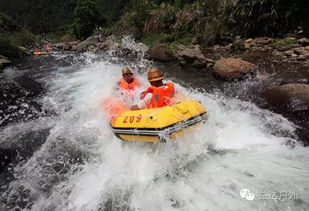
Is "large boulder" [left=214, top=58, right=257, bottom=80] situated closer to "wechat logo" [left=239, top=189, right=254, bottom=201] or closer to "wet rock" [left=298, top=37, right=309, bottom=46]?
"wet rock" [left=298, top=37, right=309, bottom=46]

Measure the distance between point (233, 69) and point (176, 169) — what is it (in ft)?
15.9

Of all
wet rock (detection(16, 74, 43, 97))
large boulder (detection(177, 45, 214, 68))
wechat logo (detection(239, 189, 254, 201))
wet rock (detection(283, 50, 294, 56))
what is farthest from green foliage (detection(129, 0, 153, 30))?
wechat logo (detection(239, 189, 254, 201))

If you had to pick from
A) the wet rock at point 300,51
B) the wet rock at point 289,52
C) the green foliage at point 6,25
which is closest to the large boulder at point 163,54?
the wet rock at point 289,52

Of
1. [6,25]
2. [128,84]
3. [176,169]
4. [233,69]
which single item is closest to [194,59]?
[233,69]

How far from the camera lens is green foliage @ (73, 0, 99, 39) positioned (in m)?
36.7

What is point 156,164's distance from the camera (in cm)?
484

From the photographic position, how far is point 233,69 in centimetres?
855

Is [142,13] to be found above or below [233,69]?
above

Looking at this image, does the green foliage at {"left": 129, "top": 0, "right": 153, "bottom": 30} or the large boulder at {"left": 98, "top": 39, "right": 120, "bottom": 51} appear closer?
the green foliage at {"left": 129, "top": 0, "right": 153, "bottom": 30}

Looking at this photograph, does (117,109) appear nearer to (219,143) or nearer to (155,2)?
(219,143)

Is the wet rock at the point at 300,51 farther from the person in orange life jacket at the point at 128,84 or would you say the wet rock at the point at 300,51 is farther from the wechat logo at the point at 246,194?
the wechat logo at the point at 246,194

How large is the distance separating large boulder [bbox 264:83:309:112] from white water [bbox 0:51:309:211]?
40 cm

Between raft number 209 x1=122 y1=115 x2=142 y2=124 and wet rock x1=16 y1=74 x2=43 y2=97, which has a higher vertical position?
raft number 209 x1=122 y1=115 x2=142 y2=124

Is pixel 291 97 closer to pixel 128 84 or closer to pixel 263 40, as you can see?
pixel 128 84
